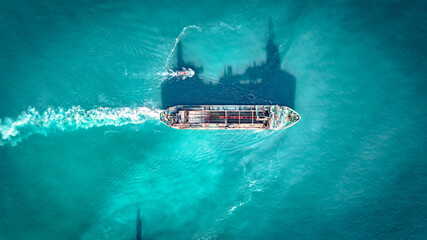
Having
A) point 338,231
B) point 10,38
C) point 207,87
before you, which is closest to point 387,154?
point 338,231

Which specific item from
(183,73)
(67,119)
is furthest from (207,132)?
(67,119)

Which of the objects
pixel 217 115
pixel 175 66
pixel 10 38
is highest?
pixel 10 38

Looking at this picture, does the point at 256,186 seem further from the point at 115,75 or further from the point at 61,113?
Answer: the point at 61,113

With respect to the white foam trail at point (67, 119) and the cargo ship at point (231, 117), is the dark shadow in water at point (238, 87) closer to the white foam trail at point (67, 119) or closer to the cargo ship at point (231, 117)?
the cargo ship at point (231, 117)

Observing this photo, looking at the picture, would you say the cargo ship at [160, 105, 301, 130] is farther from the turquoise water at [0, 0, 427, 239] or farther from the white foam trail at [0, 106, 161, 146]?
the white foam trail at [0, 106, 161, 146]

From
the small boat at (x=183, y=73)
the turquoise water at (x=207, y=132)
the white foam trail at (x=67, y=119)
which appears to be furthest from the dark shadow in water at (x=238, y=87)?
the white foam trail at (x=67, y=119)

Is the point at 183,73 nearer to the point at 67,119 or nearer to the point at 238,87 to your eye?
the point at 238,87

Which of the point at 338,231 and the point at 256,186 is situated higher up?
the point at 256,186
